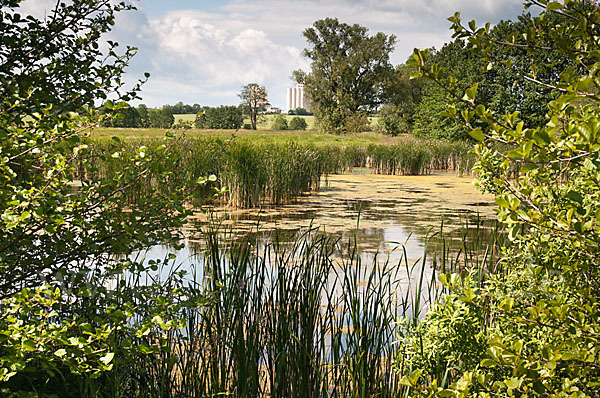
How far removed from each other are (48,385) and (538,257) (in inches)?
78.0

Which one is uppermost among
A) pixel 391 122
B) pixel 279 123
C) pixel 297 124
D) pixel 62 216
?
pixel 297 124

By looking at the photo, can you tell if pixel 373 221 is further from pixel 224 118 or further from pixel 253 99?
pixel 253 99

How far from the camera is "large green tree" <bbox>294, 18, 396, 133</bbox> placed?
37781 millimetres

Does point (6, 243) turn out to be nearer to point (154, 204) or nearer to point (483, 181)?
point (154, 204)

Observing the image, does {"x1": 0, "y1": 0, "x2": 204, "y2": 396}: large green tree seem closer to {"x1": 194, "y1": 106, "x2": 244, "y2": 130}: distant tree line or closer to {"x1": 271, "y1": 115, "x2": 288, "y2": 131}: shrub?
{"x1": 194, "y1": 106, "x2": 244, "y2": 130}: distant tree line

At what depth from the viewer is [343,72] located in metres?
38.2

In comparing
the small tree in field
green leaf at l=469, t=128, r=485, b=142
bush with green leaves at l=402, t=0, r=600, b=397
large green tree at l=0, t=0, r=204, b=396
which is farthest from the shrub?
green leaf at l=469, t=128, r=485, b=142

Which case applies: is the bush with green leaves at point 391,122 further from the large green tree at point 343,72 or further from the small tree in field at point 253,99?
the small tree in field at point 253,99

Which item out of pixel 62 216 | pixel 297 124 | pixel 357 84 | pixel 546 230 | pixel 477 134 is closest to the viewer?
pixel 477 134

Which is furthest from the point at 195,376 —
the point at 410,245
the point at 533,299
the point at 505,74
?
the point at 505,74

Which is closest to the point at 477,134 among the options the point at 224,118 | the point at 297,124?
the point at 224,118

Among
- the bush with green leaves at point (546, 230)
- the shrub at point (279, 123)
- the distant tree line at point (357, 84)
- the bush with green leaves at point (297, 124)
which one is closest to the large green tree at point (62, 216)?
the bush with green leaves at point (546, 230)

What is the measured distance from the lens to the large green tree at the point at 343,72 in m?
37.8

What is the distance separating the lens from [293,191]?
30.1 ft
